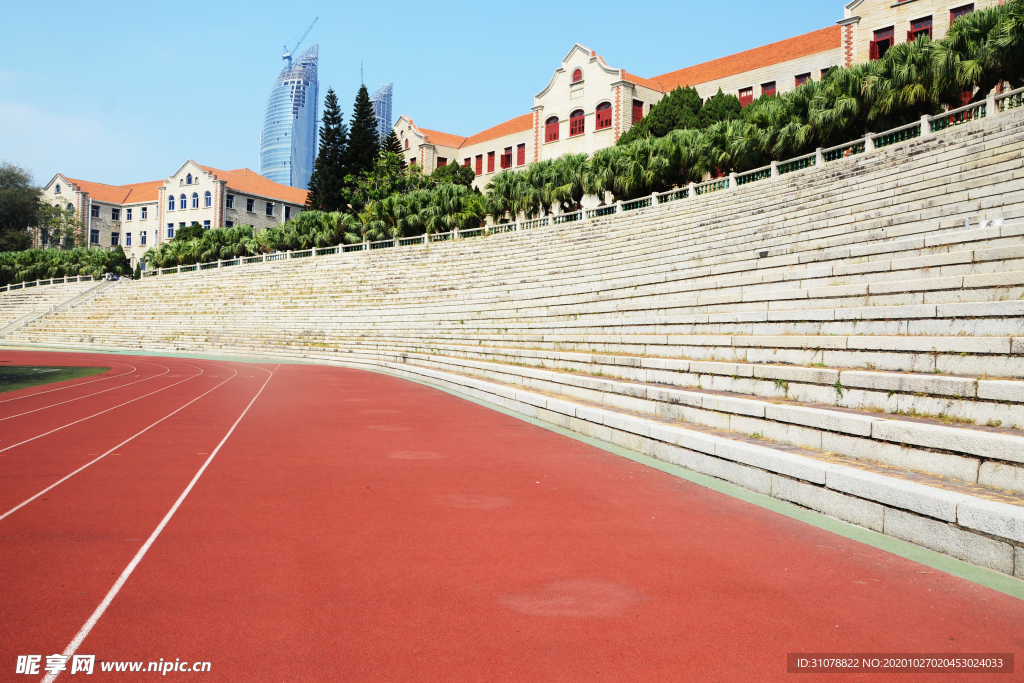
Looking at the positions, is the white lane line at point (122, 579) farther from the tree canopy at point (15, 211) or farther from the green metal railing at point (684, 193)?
the tree canopy at point (15, 211)

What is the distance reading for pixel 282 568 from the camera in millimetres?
4336

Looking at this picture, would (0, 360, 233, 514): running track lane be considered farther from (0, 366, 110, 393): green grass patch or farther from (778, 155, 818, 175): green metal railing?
(778, 155, 818, 175): green metal railing

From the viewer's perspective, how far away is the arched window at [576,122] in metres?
50.5

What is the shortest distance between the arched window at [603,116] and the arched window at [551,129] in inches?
185

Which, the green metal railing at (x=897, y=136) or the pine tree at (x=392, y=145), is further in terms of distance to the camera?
the pine tree at (x=392, y=145)

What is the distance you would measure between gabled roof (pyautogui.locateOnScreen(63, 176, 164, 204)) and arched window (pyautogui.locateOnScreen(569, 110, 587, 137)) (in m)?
61.8

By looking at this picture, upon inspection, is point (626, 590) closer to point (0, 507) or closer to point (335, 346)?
point (0, 507)

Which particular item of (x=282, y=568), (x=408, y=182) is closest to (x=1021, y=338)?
(x=282, y=568)

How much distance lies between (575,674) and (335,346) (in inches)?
1142

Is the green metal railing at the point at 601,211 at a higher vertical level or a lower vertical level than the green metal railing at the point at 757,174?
lower

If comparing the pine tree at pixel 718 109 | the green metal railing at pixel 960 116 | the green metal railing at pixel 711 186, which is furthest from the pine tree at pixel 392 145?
the green metal railing at pixel 960 116

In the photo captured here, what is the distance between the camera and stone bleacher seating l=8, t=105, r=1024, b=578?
5.45m

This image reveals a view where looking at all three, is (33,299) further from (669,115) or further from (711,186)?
(711,186)

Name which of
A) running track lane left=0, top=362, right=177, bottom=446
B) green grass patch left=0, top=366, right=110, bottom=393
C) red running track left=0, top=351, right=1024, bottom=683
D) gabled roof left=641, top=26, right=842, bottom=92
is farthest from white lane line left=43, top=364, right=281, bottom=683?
gabled roof left=641, top=26, right=842, bottom=92
